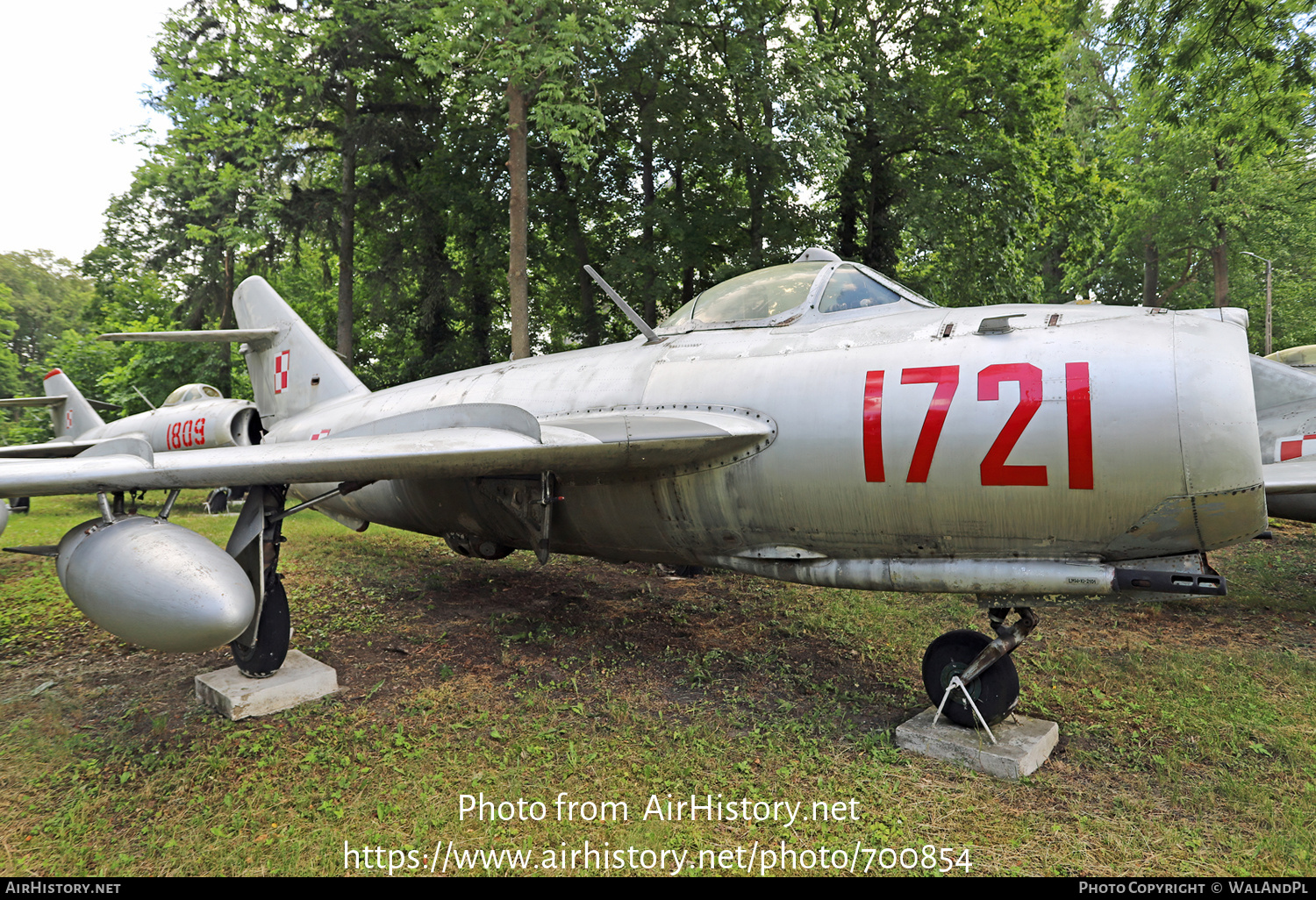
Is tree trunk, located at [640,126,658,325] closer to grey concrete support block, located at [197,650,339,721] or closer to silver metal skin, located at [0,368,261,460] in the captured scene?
silver metal skin, located at [0,368,261,460]

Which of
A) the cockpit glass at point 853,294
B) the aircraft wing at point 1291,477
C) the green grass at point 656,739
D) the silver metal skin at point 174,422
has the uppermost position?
the cockpit glass at point 853,294

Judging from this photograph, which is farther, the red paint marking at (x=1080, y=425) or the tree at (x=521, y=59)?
the tree at (x=521, y=59)

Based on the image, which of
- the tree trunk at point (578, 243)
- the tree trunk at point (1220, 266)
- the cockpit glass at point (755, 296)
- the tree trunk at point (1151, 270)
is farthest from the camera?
the tree trunk at point (1151, 270)

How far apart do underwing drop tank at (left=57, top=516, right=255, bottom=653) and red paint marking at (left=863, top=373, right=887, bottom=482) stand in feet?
11.2

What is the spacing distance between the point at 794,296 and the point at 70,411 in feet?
55.1

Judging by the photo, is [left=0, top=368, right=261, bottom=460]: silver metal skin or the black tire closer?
the black tire

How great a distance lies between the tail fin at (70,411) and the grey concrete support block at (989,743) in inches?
681

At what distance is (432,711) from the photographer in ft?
15.5

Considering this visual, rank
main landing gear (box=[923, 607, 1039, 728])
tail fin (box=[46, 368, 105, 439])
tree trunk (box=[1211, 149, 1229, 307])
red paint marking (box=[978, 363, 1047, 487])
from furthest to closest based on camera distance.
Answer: tree trunk (box=[1211, 149, 1229, 307]) → tail fin (box=[46, 368, 105, 439]) → main landing gear (box=[923, 607, 1039, 728]) → red paint marking (box=[978, 363, 1047, 487])

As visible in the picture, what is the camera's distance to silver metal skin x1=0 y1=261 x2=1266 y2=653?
344cm

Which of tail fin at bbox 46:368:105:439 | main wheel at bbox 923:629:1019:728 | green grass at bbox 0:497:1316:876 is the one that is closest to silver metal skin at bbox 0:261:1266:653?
main wheel at bbox 923:629:1019:728

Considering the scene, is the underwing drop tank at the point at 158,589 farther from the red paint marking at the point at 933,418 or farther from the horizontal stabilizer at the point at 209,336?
the horizontal stabilizer at the point at 209,336

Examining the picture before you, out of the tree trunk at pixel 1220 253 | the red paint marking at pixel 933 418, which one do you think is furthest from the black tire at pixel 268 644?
the tree trunk at pixel 1220 253

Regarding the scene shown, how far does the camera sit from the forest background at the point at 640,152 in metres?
11.4
